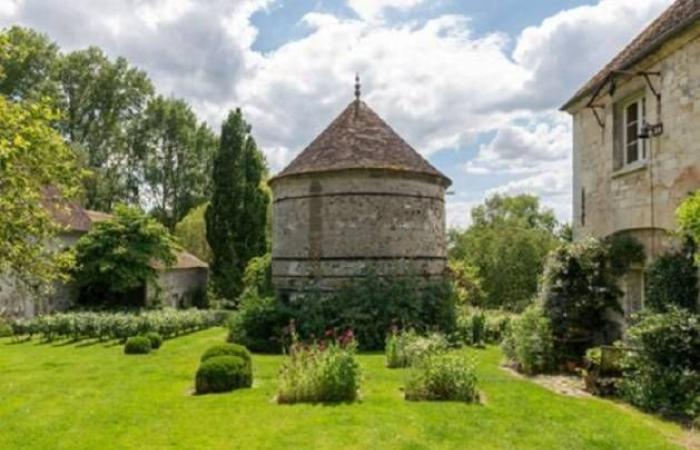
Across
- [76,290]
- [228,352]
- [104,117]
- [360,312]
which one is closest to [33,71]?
[104,117]

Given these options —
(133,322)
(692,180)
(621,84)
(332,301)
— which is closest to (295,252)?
(332,301)

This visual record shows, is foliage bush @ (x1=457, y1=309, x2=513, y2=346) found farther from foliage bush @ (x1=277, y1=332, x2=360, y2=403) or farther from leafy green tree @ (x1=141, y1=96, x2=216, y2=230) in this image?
leafy green tree @ (x1=141, y1=96, x2=216, y2=230)

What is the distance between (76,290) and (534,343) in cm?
2243

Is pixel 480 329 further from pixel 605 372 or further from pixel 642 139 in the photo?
pixel 642 139

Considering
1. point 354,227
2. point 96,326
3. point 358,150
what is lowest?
point 96,326

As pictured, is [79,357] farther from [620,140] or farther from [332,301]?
[620,140]

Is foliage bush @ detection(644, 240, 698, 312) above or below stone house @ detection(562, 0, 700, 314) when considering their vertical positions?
below

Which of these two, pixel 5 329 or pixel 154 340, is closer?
pixel 154 340

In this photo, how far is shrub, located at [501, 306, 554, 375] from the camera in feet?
41.9

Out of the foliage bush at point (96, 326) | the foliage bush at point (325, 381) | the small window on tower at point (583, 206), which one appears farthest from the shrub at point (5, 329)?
the small window on tower at point (583, 206)

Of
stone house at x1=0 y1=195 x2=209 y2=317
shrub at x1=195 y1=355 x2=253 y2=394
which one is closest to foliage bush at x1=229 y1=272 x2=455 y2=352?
shrub at x1=195 y1=355 x2=253 y2=394

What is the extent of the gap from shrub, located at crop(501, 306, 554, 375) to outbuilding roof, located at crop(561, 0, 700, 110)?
5251 millimetres

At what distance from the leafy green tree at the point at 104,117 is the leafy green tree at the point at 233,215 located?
1224 centimetres

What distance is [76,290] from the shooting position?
91.4 feet
